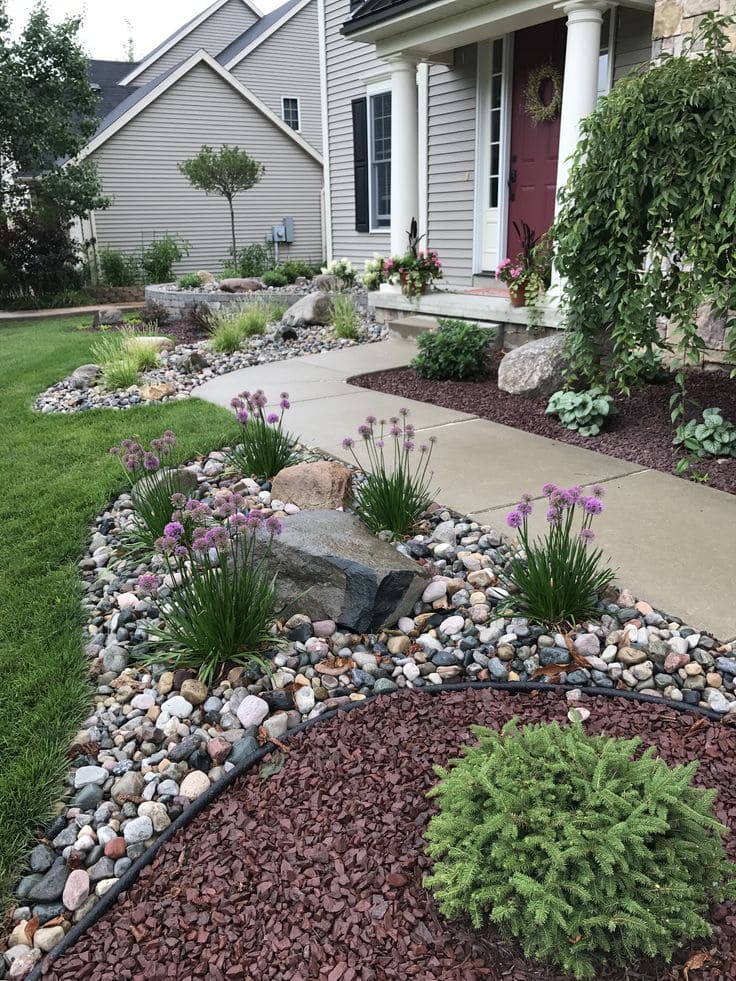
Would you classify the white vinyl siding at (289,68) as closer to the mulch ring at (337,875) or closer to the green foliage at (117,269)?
the green foliage at (117,269)

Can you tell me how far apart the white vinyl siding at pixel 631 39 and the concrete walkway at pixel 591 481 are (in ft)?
13.8

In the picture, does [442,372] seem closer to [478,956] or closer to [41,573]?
[41,573]

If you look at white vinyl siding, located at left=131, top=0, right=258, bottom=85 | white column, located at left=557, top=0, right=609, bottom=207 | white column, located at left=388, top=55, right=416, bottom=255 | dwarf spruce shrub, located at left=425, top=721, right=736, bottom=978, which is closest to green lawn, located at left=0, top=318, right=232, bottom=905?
dwarf spruce shrub, located at left=425, top=721, right=736, bottom=978

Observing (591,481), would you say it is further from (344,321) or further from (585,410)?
(344,321)

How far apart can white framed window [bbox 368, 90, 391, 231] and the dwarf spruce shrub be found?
1091cm

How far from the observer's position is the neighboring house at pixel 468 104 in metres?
7.03

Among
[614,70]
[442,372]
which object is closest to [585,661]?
[442,372]

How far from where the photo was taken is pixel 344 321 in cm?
Result: 863

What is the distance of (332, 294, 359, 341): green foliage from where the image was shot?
8602mm

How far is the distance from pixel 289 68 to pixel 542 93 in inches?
633

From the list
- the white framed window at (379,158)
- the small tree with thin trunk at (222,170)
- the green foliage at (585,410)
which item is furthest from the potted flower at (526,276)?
the small tree with thin trunk at (222,170)

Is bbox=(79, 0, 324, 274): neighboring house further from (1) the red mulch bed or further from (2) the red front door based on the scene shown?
(1) the red mulch bed

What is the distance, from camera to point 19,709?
2.35m

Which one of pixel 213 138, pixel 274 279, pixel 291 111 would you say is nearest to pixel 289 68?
pixel 291 111
